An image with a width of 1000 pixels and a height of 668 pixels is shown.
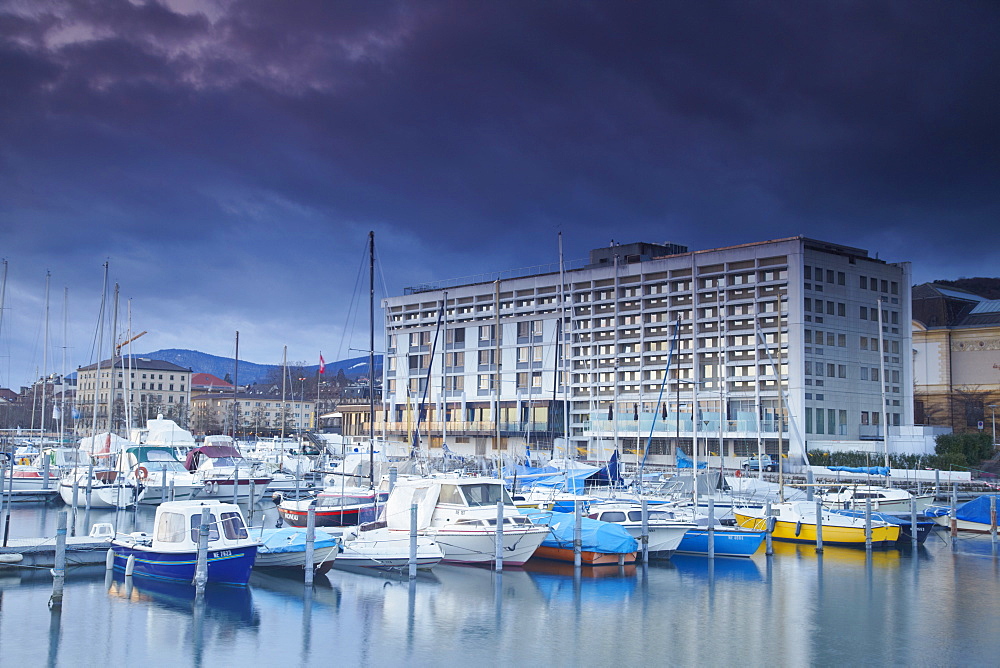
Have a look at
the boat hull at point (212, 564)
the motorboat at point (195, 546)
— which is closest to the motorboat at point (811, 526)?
the boat hull at point (212, 564)

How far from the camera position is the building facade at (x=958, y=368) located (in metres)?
113

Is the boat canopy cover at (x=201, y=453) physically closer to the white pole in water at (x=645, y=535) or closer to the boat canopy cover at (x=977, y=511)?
the white pole in water at (x=645, y=535)

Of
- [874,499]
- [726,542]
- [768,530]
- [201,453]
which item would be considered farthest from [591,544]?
[201,453]

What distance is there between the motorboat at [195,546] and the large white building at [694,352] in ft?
187

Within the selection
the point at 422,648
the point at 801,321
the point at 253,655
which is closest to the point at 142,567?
the point at 253,655

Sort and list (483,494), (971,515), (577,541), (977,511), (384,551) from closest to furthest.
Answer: (384,551)
(577,541)
(483,494)
(977,511)
(971,515)

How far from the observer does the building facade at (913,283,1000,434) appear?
11275cm

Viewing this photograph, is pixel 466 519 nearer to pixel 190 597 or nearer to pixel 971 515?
pixel 190 597

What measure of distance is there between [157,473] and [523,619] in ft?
149

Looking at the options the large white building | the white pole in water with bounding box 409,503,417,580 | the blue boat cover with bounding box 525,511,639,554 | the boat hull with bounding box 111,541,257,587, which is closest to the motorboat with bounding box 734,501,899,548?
the blue boat cover with bounding box 525,511,639,554

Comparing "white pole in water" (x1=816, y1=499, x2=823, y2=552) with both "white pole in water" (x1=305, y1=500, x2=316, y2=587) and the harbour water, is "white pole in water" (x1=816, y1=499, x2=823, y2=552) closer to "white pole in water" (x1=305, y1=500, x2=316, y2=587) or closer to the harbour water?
the harbour water

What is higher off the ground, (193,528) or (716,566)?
(193,528)

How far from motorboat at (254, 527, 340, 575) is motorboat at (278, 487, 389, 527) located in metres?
10.3

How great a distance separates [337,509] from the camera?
46062 mm
